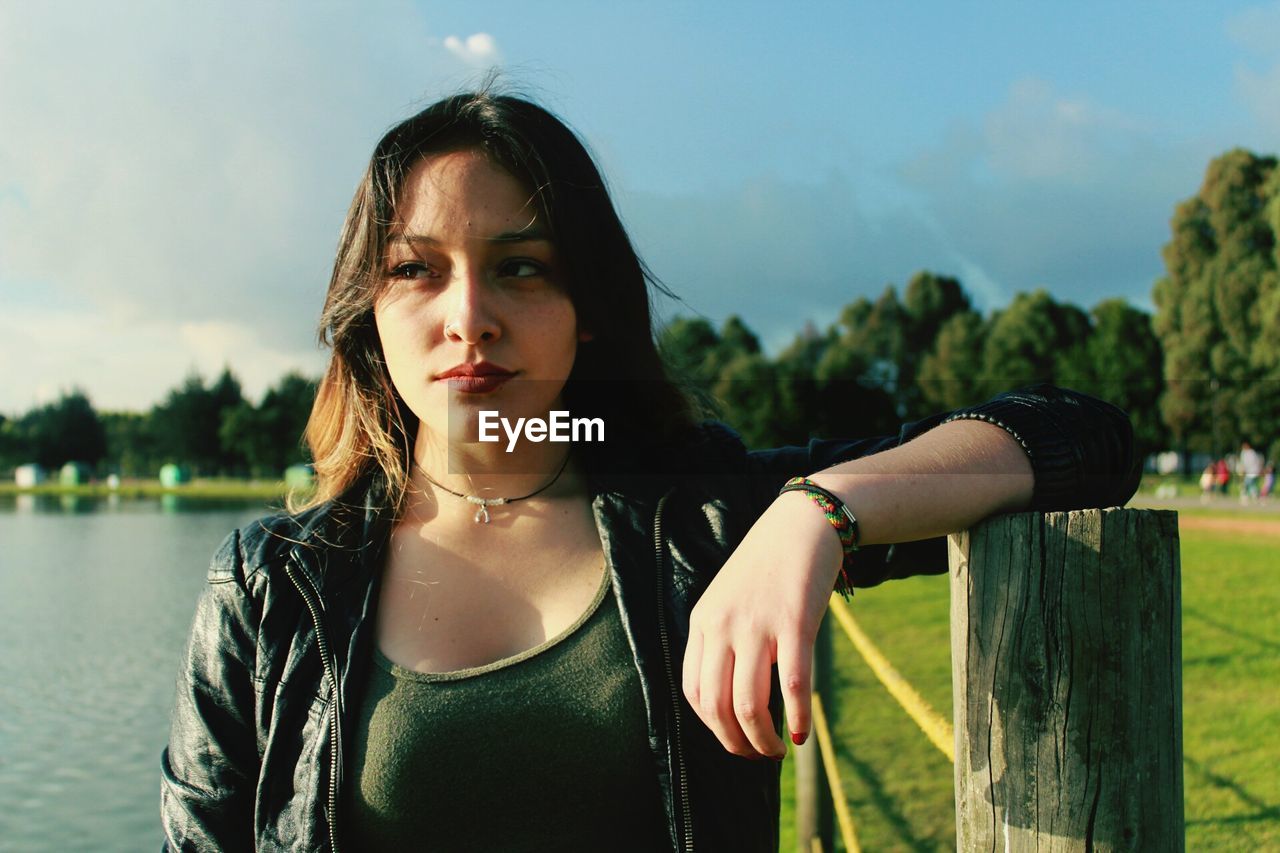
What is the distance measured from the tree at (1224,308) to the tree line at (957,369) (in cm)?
5

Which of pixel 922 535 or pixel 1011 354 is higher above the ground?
pixel 1011 354

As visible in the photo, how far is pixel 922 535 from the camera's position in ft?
4.05

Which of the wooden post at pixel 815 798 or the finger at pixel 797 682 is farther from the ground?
the finger at pixel 797 682

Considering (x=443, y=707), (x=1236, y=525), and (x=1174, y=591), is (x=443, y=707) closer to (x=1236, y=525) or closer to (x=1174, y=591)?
(x=1174, y=591)

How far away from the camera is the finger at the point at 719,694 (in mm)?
1072

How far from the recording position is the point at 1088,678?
1148 millimetres

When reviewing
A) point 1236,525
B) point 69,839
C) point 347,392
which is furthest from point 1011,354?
point 347,392

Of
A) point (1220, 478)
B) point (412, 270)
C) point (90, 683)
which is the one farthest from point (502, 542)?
point (1220, 478)

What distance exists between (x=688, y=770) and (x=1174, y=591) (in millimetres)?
702

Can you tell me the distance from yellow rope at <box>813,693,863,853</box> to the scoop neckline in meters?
2.31

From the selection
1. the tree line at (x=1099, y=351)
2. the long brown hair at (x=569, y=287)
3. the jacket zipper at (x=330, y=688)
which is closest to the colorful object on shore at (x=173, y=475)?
the tree line at (x=1099, y=351)

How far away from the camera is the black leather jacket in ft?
5.00

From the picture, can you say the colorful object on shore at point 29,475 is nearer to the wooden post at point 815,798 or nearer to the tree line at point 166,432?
the tree line at point 166,432

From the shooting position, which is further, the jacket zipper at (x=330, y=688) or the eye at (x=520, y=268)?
the eye at (x=520, y=268)
